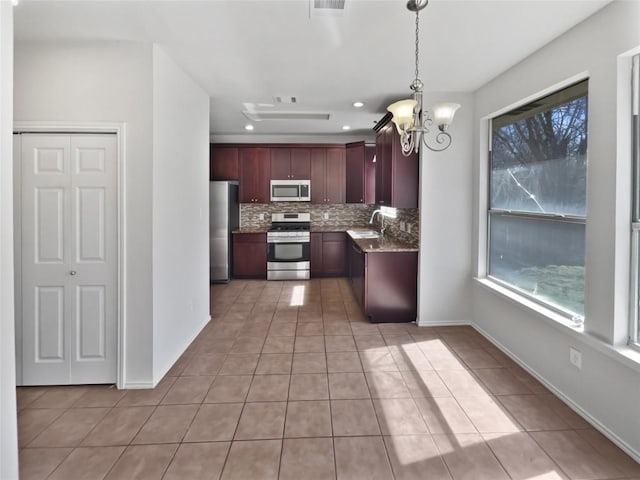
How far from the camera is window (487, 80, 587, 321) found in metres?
2.59

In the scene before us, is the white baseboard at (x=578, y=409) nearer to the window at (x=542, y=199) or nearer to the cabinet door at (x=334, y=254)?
the window at (x=542, y=199)

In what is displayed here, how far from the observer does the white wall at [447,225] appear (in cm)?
405

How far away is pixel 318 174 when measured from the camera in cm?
681

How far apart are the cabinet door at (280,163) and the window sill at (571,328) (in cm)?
419

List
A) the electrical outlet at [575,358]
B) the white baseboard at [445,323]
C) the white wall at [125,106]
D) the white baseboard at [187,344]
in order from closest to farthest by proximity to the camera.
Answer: the electrical outlet at [575,358], the white wall at [125,106], the white baseboard at [187,344], the white baseboard at [445,323]

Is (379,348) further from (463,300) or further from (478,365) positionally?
(463,300)

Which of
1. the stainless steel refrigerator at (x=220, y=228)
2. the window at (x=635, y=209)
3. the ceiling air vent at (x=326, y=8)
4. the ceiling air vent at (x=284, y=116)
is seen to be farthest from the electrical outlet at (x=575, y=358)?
the stainless steel refrigerator at (x=220, y=228)

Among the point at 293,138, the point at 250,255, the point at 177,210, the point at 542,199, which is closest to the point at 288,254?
the point at 250,255

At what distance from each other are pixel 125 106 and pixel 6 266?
161cm

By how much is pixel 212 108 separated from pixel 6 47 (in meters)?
3.23

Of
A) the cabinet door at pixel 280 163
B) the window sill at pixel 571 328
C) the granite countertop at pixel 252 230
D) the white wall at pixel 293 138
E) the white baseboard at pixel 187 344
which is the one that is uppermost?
the white wall at pixel 293 138

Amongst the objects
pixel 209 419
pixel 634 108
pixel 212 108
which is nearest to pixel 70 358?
pixel 209 419

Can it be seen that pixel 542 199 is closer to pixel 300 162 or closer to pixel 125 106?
pixel 125 106

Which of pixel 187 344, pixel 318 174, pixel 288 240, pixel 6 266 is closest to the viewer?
pixel 6 266
